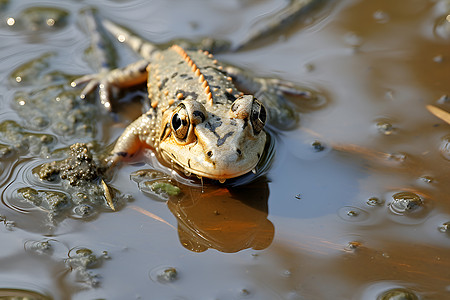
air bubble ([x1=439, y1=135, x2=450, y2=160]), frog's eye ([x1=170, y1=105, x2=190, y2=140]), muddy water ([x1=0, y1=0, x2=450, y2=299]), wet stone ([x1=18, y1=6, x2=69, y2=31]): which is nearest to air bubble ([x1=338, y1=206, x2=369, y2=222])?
muddy water ([x1=0, y1=0, x2=450, y2=299])

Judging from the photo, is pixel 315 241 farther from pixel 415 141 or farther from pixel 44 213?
pixel 44 213

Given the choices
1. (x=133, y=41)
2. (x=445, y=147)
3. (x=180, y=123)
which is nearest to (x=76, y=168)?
(x=180, y=123)

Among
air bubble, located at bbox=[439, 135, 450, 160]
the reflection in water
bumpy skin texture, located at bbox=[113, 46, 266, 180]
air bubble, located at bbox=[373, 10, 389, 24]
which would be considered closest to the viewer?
the reflection in water

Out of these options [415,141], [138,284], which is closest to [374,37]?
[415,141]

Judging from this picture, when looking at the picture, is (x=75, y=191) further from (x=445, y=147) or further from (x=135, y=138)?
(x=445, y=147)

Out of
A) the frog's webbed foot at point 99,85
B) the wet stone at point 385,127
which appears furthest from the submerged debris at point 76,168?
the wet stone at point 385,127

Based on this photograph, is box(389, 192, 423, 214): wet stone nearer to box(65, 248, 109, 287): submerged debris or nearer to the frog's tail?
box(65, 248, 109, 287): submerged debris

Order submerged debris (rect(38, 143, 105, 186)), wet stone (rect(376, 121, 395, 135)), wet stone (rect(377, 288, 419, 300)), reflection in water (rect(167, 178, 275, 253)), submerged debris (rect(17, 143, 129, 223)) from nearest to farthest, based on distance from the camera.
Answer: wet stone (rect(377, 288, 419, 300)) → reflection in water (rect(167, 178, 275, 253)) → submerged debris (rect(17, 143, 129, 223)) → submerged debris (rect(38, 143, 105, 186)) → wet stone (rect(376, 121, 395, 135))
